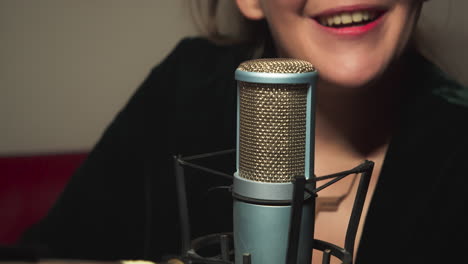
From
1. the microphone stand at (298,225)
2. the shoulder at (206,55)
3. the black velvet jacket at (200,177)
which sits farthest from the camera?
the shoulder at (206,55)

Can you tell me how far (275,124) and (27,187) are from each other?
37.1 inches

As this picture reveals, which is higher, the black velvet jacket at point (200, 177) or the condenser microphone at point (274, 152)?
the condenser microphone at point (274, 152)

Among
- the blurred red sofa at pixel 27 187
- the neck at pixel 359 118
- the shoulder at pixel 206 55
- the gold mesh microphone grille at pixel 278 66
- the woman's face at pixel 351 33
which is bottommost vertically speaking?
the blurred red sofa at pixel 27 187

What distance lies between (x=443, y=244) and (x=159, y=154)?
57 cm

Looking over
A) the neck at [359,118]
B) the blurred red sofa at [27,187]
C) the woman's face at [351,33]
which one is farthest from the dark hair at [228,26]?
→ the blurred red sofa at [27,187]

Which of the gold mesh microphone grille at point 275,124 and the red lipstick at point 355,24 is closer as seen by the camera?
the gold mesh microphone grille at point 275,124

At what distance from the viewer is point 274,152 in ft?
1.58

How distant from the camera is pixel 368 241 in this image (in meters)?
0.90

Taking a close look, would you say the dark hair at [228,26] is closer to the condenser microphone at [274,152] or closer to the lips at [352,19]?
the lips at [352,19]

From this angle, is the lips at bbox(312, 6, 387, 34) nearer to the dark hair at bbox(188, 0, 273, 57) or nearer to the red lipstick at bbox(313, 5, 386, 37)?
the red lipstick at bbox(313, 5, 386, 37)

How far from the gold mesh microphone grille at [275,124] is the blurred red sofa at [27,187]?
2.95 feet

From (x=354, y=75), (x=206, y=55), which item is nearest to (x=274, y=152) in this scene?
(x=354, y=75)

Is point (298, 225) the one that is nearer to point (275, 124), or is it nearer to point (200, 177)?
point (275, 124)

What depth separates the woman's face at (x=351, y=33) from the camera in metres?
0.79
